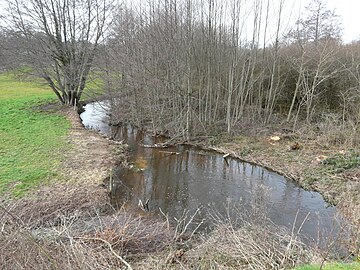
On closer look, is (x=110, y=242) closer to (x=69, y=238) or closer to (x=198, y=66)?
(x=69, y=238)

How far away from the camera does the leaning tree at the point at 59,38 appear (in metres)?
19.2

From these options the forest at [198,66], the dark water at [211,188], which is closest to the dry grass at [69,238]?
the dark water at [211,188]

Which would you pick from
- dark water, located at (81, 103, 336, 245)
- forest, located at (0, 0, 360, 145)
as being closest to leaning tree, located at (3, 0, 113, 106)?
forest, located at (0, 0, 360, 145)

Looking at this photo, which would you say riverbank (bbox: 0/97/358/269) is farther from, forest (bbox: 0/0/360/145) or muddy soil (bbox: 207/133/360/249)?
forest (bbox: 0/0/360/145)

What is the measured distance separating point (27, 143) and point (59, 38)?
410 inches

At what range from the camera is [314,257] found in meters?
4.90

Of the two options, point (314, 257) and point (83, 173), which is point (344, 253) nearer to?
point (314, 257)

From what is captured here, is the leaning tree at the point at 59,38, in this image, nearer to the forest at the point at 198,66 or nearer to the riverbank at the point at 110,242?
the forest at the point at 198,66

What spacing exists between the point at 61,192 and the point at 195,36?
35.4ft

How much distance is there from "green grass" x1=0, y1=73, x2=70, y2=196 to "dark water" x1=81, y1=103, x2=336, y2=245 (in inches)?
108

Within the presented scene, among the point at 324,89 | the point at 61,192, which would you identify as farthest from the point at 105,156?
the point at 324,89

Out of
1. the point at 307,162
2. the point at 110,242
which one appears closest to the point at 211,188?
the point at 307,162

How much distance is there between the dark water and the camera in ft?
28.1

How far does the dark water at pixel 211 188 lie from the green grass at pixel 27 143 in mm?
2736
